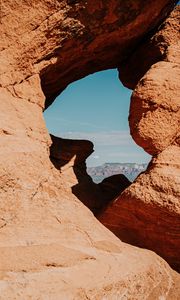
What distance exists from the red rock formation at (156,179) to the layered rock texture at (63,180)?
18mm

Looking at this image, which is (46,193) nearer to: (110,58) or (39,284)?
(39,284)

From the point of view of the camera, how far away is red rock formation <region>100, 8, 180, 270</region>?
6242 mm

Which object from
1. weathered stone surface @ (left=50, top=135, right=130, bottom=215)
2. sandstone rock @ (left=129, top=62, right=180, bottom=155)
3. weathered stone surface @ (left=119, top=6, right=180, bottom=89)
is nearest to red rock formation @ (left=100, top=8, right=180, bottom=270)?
sandstone rock @ (left=129, top=62, right=180, bottom=155)

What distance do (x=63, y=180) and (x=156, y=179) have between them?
5.03 ft

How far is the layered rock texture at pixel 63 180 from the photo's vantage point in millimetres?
4637

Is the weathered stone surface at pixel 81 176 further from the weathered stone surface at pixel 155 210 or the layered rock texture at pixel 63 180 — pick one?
the layered rock texture at pixel 63 180

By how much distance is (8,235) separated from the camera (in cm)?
490

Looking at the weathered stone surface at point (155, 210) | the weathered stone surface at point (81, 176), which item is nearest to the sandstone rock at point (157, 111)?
the weathered stone surface at point (155, 210)

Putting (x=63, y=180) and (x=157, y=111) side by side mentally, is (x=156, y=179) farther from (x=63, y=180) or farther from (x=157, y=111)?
(x=63, y=180)

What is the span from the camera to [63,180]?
21.1 feet

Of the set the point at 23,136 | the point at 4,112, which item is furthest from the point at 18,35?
the point at 23,136

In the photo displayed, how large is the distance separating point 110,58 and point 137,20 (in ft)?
4.43

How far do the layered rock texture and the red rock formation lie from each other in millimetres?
18

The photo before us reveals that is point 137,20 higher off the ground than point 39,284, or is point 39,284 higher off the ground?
point 137,20
